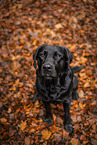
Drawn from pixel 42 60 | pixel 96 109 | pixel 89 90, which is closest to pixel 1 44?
pixel 42 60

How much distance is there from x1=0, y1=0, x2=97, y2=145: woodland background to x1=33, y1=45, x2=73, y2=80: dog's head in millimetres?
1181

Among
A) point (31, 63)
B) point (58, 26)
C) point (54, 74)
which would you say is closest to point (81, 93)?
point (54, 74)

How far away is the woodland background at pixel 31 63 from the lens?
253 centimetres

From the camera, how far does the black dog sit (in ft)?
6.23

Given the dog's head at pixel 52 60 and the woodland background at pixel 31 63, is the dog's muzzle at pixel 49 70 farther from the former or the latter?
the woodland background at pixel 31 63

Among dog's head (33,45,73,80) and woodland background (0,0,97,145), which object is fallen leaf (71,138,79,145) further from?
dog's head (33,45,73,80)

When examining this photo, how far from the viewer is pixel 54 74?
190cm

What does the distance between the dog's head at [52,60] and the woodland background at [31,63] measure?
1181 millimetres

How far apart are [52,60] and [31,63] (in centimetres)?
173

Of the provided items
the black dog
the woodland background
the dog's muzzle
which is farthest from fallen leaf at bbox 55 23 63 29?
the dog's muzzle

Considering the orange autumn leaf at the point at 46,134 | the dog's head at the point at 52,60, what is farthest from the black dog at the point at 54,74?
the orange autumn leaf at the point at 46,134

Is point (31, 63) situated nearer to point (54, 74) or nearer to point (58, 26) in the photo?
point (58, 26)

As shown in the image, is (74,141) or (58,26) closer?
(74,141)

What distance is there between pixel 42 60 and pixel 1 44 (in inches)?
95.6
